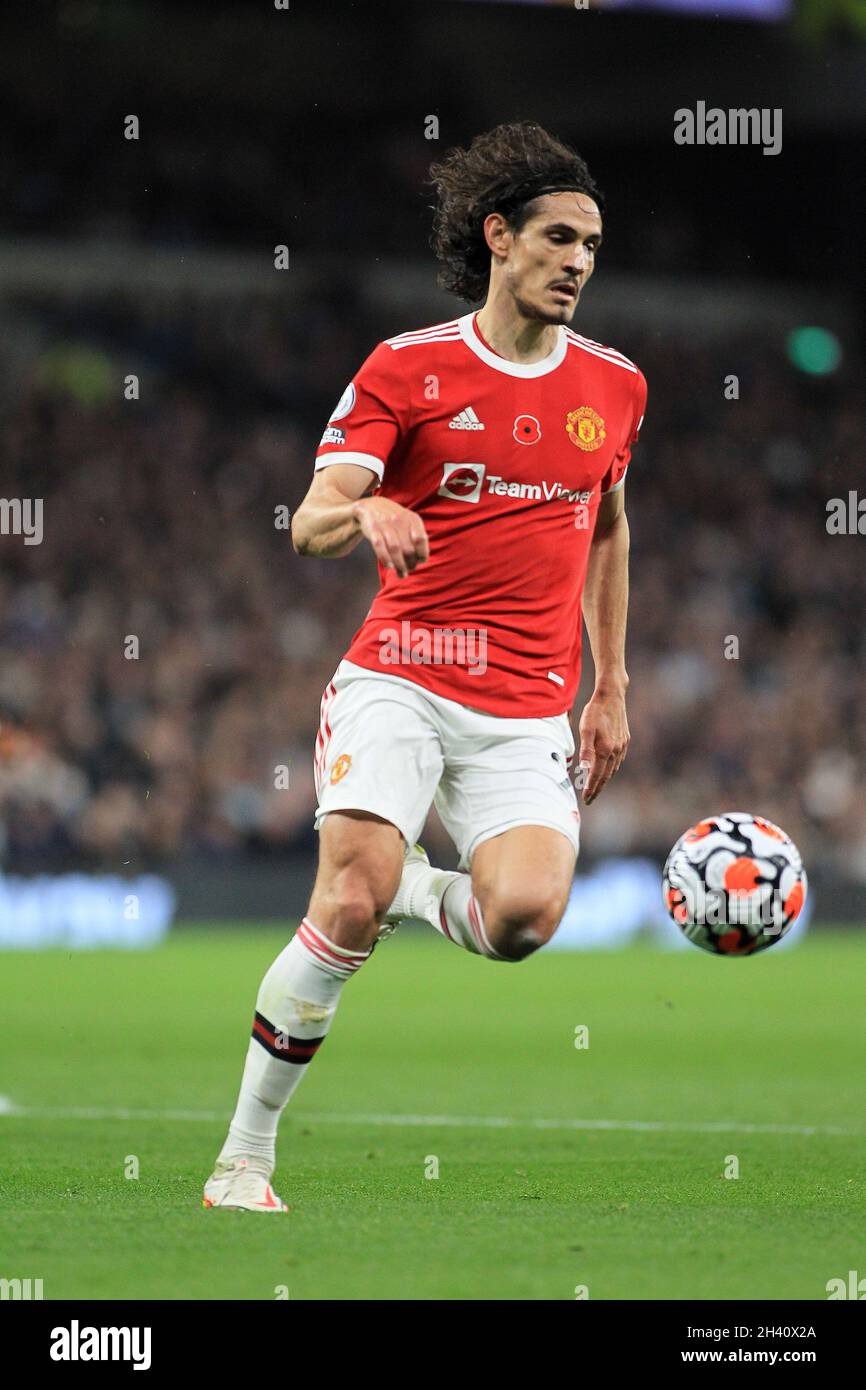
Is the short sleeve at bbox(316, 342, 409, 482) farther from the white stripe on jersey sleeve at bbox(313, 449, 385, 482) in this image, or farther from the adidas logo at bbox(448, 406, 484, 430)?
the adidas logo at bbox(448, 406, 484, 430)

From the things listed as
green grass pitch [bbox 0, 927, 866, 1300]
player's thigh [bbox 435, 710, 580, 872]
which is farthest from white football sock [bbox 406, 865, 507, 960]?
green grass pitch [bbox 0, 927, 866, 1300]

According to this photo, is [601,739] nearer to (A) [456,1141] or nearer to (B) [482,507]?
(B) [482,507]

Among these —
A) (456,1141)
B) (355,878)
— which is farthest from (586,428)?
(456,1141)

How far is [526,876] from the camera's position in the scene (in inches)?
218

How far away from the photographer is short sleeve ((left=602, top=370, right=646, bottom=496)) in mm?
6148

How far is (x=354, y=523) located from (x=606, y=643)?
58.2 inches

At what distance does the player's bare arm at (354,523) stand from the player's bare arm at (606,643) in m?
1.11

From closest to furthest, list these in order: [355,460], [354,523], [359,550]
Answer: [354,523] < [355,460] < [359,550]

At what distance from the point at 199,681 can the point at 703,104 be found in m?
9.72

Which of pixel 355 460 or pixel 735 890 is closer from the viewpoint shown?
pixel 355 460

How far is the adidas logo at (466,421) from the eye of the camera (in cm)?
574

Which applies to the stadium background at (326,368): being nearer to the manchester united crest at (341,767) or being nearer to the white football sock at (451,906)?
the white football sock at (451,906)
